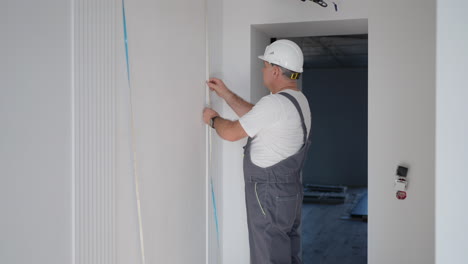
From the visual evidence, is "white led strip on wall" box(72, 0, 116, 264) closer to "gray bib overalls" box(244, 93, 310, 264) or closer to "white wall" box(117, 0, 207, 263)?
"white wall" box(117, 0, 207, 263)

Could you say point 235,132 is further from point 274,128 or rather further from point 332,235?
point 332,235

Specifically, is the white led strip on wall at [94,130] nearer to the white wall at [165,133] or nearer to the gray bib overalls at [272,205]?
the white wall at [165,133]

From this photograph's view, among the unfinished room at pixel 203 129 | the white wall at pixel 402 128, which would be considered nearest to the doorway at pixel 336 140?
the unfinished room at pixel 203 129

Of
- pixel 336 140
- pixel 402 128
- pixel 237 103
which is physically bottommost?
pixel 336 140

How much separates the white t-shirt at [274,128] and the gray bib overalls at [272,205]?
4cm

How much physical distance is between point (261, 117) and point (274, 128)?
12cm

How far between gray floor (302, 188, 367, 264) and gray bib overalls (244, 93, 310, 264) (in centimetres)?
207
